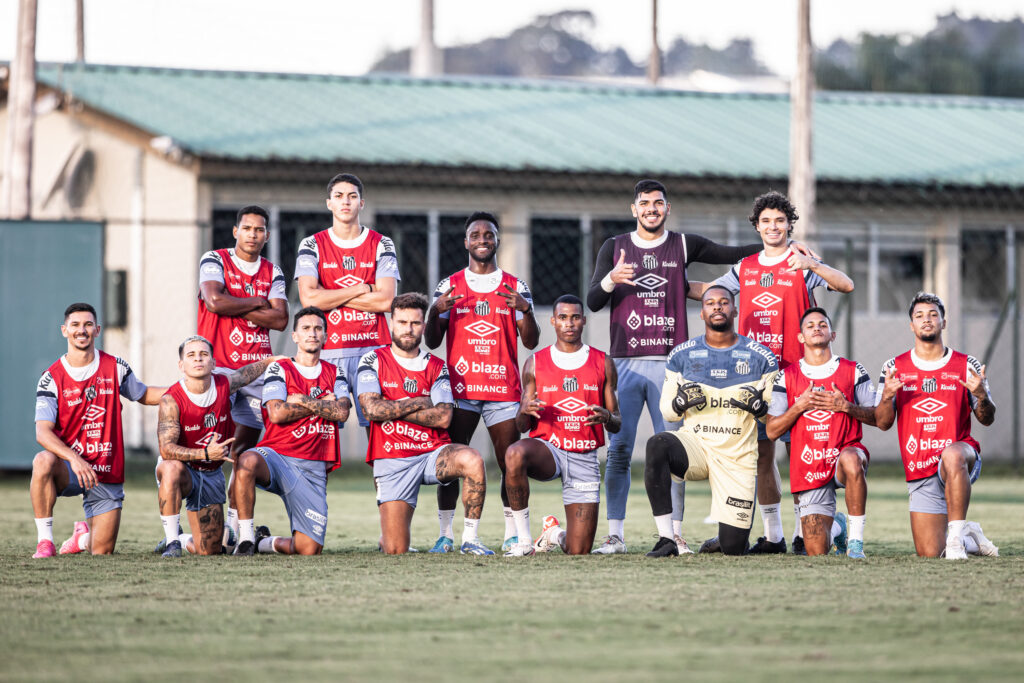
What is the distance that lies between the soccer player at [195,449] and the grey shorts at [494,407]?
140cm

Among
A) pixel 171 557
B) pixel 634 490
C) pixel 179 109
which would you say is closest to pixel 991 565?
pixel 171 557

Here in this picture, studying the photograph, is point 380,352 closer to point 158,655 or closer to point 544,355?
point 544,355

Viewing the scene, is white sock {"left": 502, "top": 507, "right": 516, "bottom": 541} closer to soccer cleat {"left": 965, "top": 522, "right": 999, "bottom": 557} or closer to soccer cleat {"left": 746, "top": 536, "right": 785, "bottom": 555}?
soccer cleat {"left": 746, "top": 536, "right": 785, "bottom": 555}

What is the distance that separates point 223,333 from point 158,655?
4056 mm

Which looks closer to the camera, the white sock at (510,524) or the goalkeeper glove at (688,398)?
the goalkeeper glove at (688,398)

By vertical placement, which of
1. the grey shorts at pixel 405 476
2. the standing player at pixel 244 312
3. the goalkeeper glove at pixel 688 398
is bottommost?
the grey shorts at pixel 405 476

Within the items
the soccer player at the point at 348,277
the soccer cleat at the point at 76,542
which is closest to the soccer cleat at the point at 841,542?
the soccer player at the point at 348,277

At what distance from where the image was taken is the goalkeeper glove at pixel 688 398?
27.1 ft

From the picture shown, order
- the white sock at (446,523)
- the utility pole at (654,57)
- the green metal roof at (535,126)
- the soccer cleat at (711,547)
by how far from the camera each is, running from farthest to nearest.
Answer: the utility pole at (654,57) < the green metal roof at (535,126) < the white sock at (446,523) < the soccer cleat at (711,547)

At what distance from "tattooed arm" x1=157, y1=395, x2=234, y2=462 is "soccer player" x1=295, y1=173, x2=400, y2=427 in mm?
901

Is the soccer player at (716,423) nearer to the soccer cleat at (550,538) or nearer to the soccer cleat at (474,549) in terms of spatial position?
the soccer cleat at (550,538)

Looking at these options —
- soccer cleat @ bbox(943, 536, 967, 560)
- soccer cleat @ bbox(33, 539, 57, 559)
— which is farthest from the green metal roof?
soccer cleat @ bbox(943, 536, 967, 560)

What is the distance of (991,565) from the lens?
25.3ft

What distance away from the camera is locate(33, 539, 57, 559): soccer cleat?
27.5ft
